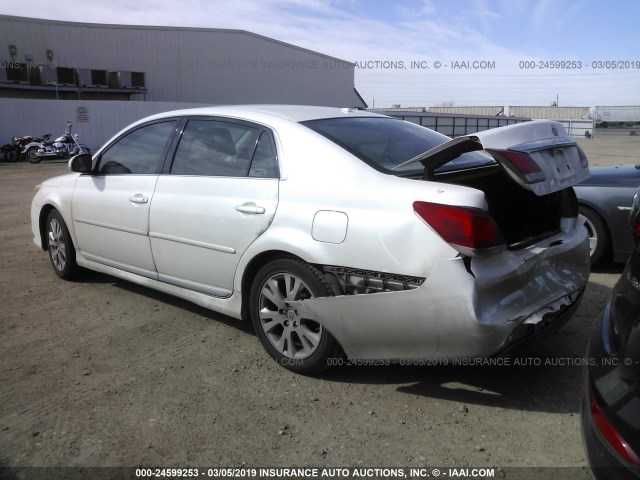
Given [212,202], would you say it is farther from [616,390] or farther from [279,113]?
[616,390]

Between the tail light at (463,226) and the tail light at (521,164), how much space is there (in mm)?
270

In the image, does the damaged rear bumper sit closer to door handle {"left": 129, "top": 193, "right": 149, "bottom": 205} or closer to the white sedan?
the white sedan

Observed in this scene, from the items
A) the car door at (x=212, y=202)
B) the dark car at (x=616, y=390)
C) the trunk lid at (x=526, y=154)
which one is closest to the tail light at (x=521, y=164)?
the trunk lid at (x=526, y=154)

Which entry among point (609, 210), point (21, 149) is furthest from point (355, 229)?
point (21, 149)

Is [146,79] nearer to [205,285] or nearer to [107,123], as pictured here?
[107,123]

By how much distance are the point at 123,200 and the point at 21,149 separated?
20.1 m

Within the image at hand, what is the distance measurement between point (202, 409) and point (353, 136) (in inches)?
73.8

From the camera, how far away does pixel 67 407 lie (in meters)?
3.07

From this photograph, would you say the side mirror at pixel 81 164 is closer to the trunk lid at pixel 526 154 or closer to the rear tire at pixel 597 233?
the trunk lid at pixel 526 154

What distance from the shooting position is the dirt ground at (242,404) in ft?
8.62

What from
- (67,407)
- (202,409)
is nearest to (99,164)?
(67,407)

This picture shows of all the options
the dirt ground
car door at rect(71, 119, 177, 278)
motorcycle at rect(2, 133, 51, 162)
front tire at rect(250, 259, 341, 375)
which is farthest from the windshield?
motorcycle at rect(2, 133, 51, 162)

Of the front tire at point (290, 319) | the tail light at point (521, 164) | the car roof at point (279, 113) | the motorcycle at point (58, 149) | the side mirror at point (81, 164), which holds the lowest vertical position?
the motorcycle at point (58, 149)

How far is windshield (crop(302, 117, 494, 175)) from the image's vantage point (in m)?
3.25
